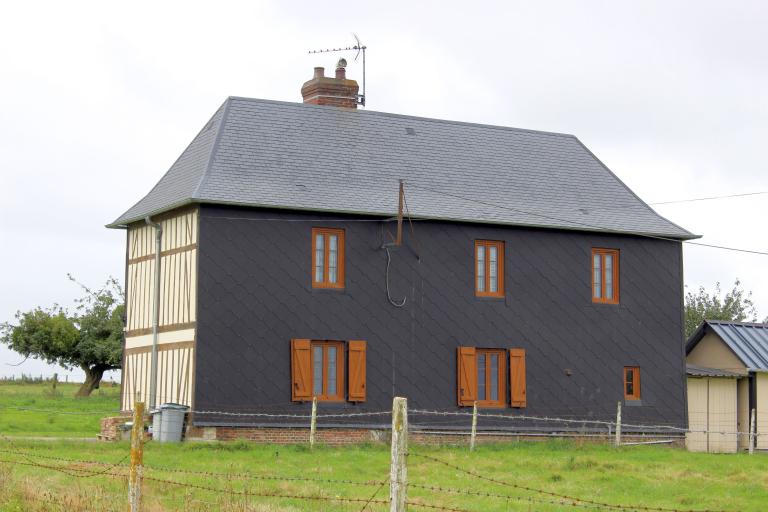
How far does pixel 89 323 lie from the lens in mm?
56875

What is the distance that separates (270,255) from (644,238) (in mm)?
10103

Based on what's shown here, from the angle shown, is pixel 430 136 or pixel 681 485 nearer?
pixel 681 485

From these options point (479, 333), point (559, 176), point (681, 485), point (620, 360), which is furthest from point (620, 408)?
point (681, 485)

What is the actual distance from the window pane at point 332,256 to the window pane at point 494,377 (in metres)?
4.48

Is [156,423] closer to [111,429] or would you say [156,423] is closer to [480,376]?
[111,429]

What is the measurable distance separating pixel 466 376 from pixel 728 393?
799cm

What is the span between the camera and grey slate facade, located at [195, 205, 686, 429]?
28641 millimetres

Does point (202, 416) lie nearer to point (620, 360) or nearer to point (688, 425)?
point (620, 360)

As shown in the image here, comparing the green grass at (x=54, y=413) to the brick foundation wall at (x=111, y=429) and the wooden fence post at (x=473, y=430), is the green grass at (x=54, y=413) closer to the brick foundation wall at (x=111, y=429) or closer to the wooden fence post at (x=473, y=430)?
the brick foundation wall at (x=111, y=429)

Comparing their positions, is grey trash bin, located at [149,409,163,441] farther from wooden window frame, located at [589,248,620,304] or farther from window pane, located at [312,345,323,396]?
wooden window frame, located at [589,248,620,304]

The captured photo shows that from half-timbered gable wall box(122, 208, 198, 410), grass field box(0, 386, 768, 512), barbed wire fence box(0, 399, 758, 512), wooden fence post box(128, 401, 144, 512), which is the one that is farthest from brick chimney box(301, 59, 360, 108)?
wooden fence post box(128, 401, 144, 512)

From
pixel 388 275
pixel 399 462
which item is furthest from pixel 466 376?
pixel 399 462

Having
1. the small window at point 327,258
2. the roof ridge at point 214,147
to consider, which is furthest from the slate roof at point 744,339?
the roof ridge at point 214,147

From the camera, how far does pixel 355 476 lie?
23078 mm
